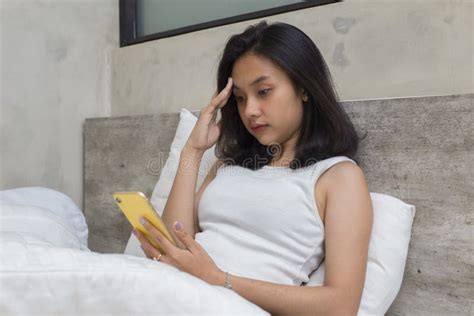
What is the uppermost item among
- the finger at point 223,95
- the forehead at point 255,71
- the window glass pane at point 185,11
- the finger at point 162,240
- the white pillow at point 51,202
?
the window glass pane at point 185,11

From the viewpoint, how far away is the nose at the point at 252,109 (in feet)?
3.59

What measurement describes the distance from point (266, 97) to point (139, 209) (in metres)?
0.42

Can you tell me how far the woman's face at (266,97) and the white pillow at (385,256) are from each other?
0.93 ft

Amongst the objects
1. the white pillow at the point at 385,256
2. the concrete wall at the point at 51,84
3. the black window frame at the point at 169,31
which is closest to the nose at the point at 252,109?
the white pillow at the point at 385,256

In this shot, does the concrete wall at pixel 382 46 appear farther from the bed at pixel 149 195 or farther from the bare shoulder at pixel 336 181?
the bare shoulder at pixel 336 181

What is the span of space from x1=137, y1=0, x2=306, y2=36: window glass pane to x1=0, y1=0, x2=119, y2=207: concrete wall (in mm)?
147

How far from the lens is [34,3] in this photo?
172 cm

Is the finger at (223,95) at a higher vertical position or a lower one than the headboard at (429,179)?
higher

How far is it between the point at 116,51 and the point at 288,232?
1.26 meters

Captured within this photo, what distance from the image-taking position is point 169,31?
1810 mm

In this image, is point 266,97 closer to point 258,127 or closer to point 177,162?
point 258,127

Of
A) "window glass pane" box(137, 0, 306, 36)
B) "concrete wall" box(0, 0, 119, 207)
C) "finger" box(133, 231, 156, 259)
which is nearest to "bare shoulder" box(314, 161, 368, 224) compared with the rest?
"finger" box(133, 231, 156, 259)

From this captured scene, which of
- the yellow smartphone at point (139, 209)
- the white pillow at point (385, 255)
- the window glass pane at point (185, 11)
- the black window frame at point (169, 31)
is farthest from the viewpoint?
the window glass pane at point (185, 11)

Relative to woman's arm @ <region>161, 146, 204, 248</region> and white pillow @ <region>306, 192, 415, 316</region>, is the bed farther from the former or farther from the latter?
woman's arm @ <region>161, 146, 204, 248</region>
